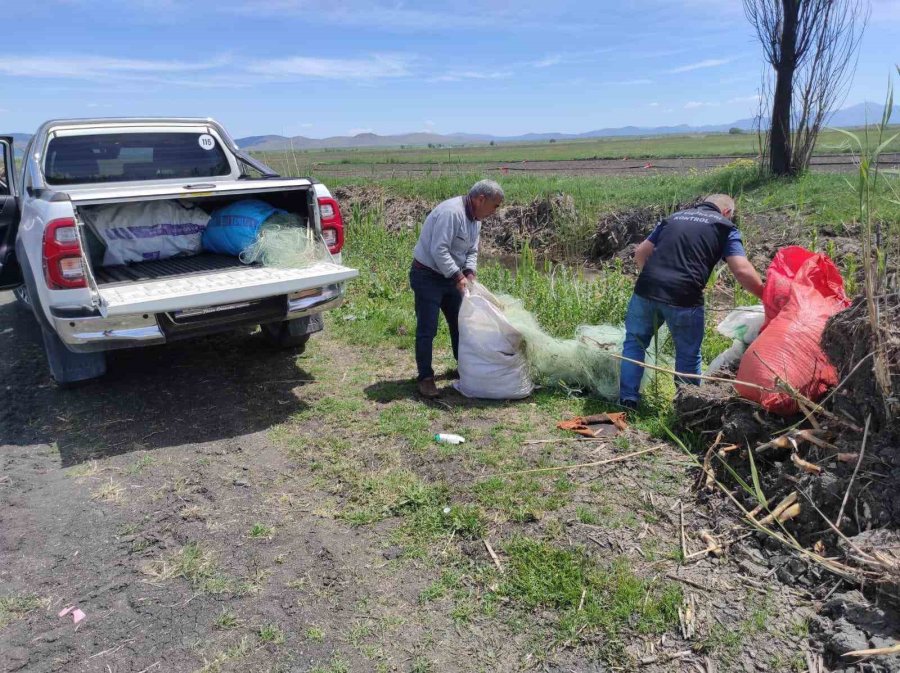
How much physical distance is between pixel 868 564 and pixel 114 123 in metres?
6.27

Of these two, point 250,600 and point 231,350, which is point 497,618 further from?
point 231,350

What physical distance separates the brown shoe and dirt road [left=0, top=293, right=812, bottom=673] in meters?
0.19

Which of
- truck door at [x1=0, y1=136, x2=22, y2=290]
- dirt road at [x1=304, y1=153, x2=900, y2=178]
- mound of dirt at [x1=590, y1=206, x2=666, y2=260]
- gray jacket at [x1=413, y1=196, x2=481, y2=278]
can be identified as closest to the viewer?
gray jacket at [x1=413, y1=196, x2=481, y2=278]

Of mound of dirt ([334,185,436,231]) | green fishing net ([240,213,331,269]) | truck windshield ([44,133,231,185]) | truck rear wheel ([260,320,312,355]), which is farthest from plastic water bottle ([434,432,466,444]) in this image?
mound of dirt ([334,185,436,231])

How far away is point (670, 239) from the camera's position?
4523 mm

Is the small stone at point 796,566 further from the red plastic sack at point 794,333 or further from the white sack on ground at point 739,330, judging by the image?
the white sack on ground at point 739,330

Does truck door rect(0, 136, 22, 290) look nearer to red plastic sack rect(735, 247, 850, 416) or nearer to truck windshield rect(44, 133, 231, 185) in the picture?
truck windshield rect(44, 133, 231, 185)

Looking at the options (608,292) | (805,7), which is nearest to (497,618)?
(608,292)

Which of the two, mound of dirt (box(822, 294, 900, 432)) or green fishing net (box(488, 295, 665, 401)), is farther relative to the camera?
green fishing net (box(488, 295, 665, 401))

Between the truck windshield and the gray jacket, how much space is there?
2449mm

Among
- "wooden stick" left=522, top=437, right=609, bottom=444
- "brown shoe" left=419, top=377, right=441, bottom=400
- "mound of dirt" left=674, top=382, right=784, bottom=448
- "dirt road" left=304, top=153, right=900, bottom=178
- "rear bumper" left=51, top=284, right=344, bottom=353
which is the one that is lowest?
"wooden stick" left=522, top=437, right=609, bottom=444

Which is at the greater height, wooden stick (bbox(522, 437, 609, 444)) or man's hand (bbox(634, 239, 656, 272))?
man's hand (bbox(634, 239, 656, 272))

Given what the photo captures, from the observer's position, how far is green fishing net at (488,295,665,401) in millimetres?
4996

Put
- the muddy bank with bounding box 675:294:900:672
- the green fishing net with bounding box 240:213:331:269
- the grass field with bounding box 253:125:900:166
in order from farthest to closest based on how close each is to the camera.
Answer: the grass field with bounding box 253:125:900:166, the green fishing net with bounding box 240:213:331:269, the muddy bank with bounding box 675:294:900:672
